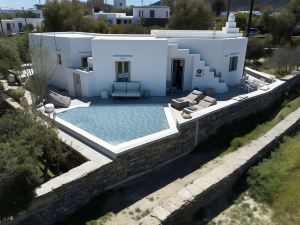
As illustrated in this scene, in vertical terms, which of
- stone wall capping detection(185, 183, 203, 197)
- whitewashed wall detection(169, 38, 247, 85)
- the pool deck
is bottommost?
stone wall capping detection(185, 183, 203, 197)

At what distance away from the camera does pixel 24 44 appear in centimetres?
2380

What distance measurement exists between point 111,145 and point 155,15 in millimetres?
60997

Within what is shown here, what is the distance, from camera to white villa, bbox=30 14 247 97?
1745 centimetres

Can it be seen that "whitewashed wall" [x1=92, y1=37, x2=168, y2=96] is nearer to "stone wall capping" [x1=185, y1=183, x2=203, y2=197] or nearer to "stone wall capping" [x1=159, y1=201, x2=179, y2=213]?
"stone wall capping" [x1=185, y1=183, x2=203, y2=197]

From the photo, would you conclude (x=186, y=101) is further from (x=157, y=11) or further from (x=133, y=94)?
(x=157, y=11)

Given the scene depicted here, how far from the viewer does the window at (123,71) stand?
17.9 m

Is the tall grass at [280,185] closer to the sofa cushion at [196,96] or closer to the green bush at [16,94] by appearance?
the sofa cushion at [196,96]

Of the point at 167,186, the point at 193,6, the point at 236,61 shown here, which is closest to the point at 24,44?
the point at 236,61

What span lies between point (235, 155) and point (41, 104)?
39.4 feet

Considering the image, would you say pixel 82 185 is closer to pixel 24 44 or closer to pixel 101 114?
pixel 101 114

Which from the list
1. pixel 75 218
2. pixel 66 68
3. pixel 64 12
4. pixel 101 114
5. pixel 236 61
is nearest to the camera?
pixel 75 218

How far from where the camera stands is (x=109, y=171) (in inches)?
412

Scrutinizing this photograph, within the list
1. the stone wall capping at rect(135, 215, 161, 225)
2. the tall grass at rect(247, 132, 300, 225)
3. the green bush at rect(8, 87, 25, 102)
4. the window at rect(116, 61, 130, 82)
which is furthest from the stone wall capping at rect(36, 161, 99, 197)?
the green bush at rect(8, 87, 25, 102)

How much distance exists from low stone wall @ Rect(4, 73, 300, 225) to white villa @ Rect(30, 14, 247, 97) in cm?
410
